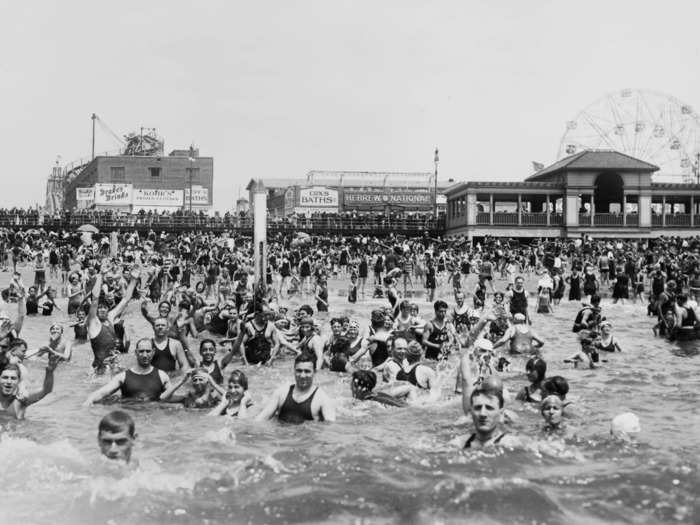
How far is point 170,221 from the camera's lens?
50.4 meters

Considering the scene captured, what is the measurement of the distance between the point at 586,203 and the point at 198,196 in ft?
120

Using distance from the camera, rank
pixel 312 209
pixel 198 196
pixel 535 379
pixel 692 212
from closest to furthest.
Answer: pixel 535 379, pixel 692 212, pixel 312 209, pixel 198 196

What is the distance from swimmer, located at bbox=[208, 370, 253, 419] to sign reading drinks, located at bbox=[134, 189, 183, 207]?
6262cm

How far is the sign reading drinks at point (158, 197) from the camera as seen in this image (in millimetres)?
68562

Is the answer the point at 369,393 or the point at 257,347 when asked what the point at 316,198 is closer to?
the point at 257,347

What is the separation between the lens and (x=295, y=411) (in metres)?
7.76

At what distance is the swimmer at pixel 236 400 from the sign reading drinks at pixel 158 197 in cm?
6262

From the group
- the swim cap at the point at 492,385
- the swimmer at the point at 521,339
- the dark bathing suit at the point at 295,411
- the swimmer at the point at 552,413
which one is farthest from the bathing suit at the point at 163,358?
the swimmer at the point at 521,339

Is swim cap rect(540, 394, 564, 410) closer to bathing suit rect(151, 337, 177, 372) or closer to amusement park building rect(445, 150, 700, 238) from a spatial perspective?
bathing suit rect(151, 337, 177, 372)

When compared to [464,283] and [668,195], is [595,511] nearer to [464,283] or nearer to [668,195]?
[464,283]

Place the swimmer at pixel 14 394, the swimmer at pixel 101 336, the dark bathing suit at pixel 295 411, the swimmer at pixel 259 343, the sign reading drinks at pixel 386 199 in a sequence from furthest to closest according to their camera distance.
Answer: the sign reading drinks at pixel 386 199
the swimmer at pixel 259 343
the swimmer at pixel 101 336
the dark bathing suit at pixel 295 411
the swimmer at pixel 14 394

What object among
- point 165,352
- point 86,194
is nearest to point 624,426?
point 165,352

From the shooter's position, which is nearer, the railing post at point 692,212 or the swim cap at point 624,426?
the swim cap at point 624,426

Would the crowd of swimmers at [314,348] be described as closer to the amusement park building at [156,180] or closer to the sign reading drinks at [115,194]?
the sign reading drinks at [115,194]
